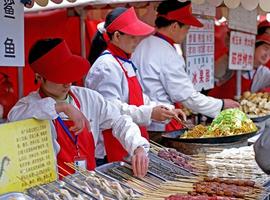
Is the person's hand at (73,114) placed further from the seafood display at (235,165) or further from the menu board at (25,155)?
the seafood display at (235,165)

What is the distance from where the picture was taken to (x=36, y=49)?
3.17 meters

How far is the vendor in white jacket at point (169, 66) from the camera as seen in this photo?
4.61 m

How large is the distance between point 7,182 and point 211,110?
263 centimetres

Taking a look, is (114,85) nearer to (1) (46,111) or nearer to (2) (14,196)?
(1) (46,111)

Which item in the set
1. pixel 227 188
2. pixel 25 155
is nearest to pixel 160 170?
pixel 227 188

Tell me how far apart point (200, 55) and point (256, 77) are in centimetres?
149

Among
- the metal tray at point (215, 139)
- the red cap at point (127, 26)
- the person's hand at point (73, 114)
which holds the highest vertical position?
the red cap at point (127, 26)

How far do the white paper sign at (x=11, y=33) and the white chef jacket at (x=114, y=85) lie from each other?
839mm

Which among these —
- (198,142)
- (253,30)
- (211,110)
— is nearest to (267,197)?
(198,142)

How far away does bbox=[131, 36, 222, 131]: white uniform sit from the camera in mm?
4609

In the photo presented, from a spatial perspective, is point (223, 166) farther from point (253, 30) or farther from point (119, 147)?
point (253, 30)

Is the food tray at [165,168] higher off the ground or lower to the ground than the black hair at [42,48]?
lower

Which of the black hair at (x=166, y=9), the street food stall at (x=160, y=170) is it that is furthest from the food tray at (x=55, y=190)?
the black hair at (x=166, y=9)

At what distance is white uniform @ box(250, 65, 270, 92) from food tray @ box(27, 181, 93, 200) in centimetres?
474
